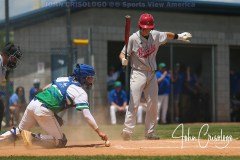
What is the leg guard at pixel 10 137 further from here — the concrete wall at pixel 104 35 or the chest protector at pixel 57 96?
the concrete wall at pixel 104 35

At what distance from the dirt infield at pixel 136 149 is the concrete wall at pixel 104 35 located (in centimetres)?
1113

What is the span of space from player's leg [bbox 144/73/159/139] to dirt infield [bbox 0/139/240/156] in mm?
1368

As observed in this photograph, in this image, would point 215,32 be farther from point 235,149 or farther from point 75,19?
point 235,149

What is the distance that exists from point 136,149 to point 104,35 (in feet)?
41.8

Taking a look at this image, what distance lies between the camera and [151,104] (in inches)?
443

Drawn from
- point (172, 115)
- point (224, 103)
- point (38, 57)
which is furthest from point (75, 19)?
point (224, 103)

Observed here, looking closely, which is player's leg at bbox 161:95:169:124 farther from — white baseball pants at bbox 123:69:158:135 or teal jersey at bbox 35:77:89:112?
teal jersey at bbox 35:77:89:112

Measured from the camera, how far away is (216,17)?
23859 mm

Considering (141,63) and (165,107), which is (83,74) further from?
(165,107)

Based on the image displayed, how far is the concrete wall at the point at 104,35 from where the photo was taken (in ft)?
69.8

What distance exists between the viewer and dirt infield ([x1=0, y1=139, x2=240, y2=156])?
8602mm

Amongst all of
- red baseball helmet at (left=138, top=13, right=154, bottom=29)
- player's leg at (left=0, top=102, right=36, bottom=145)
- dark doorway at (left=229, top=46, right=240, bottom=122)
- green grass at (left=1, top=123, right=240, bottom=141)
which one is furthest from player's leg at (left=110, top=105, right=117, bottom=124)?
player's leg at (left=0, top=102, right=36, bottom=145)

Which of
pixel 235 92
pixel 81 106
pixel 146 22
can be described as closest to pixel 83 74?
pixel 81 106

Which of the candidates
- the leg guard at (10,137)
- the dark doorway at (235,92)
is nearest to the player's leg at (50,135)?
the leg guard at (10,137)
